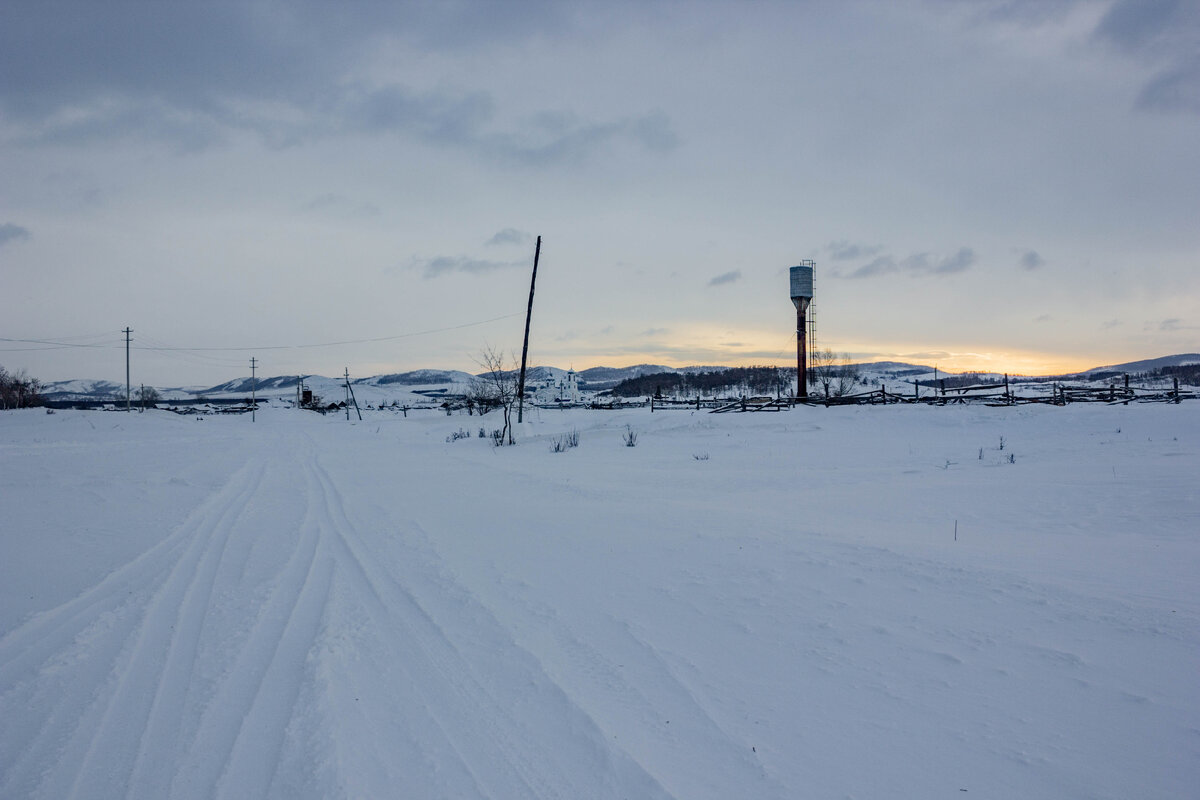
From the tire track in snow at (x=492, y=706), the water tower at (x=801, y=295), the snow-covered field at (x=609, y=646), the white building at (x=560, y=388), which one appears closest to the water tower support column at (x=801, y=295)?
the water tower at (x=801, y=295)

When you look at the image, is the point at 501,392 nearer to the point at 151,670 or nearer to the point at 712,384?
the point at 151,670

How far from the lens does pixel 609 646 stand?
13.6 ft

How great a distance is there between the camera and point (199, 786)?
267 centimetres

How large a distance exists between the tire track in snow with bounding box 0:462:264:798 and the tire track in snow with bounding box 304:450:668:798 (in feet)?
4.58

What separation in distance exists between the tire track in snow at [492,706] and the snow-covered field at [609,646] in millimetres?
18

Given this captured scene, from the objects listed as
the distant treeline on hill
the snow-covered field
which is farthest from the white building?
the snow-covered field

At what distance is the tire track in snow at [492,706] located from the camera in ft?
8.93

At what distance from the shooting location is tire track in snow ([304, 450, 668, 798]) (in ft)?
8.93

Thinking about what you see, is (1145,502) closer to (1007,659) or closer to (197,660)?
(1007,659)

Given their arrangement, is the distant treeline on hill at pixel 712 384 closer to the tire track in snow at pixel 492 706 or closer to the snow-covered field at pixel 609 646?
the snow-covered field at pixel 609 646

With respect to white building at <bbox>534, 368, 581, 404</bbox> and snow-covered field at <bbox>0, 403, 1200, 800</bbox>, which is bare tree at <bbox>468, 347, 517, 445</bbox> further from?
white building at <bbox>534, 368, 581, 404</bbox>

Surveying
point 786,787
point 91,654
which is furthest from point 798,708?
point 91,654

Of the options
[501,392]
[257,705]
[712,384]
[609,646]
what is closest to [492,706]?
[609,646]

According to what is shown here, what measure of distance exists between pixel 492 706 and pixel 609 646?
3.41 feet
